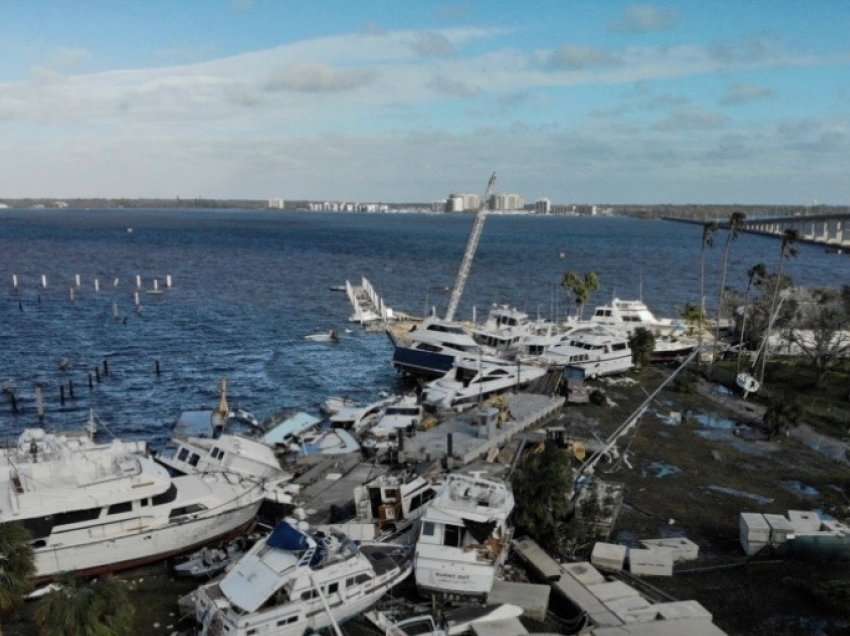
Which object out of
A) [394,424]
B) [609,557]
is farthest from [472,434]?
[609,557]

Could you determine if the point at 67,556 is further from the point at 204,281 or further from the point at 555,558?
the point at 204,281

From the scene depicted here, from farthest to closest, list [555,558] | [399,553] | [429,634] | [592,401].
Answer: [592,401]
[555,558]
[399,553]
[429,634]

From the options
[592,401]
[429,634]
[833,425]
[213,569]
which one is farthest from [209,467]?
[833,425]

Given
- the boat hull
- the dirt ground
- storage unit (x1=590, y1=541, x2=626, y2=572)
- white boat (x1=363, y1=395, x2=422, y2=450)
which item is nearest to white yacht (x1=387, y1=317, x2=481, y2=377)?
white boat (x1=363, y1=395, x2=422, y2=450)

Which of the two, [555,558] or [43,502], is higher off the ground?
[43,502]

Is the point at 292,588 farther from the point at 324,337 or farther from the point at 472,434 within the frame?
the point at 324,337

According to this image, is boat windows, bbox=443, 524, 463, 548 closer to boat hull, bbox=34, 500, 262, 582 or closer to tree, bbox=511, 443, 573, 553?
tree, bbox=511, 443, 573, 553

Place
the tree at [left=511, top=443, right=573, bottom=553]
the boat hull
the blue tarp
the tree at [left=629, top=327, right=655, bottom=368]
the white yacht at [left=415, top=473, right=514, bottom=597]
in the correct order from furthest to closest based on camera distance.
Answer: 1. the tree at [left=629, top=327, right=655, bottom=368]
2. the blue tarp
3. the tree at [left=511, top=443, right=573, bottom=553]
4. the boat hull
5. the white yacht at [left=415, top=473, right=514, bottom=597]

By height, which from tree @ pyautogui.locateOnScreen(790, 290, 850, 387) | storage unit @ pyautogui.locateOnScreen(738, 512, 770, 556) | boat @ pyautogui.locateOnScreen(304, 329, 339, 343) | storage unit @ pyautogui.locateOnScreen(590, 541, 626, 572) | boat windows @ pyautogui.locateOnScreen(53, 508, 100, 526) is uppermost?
tree @ pyautogui.locateOnScreen(790, 290, 850, 387)
